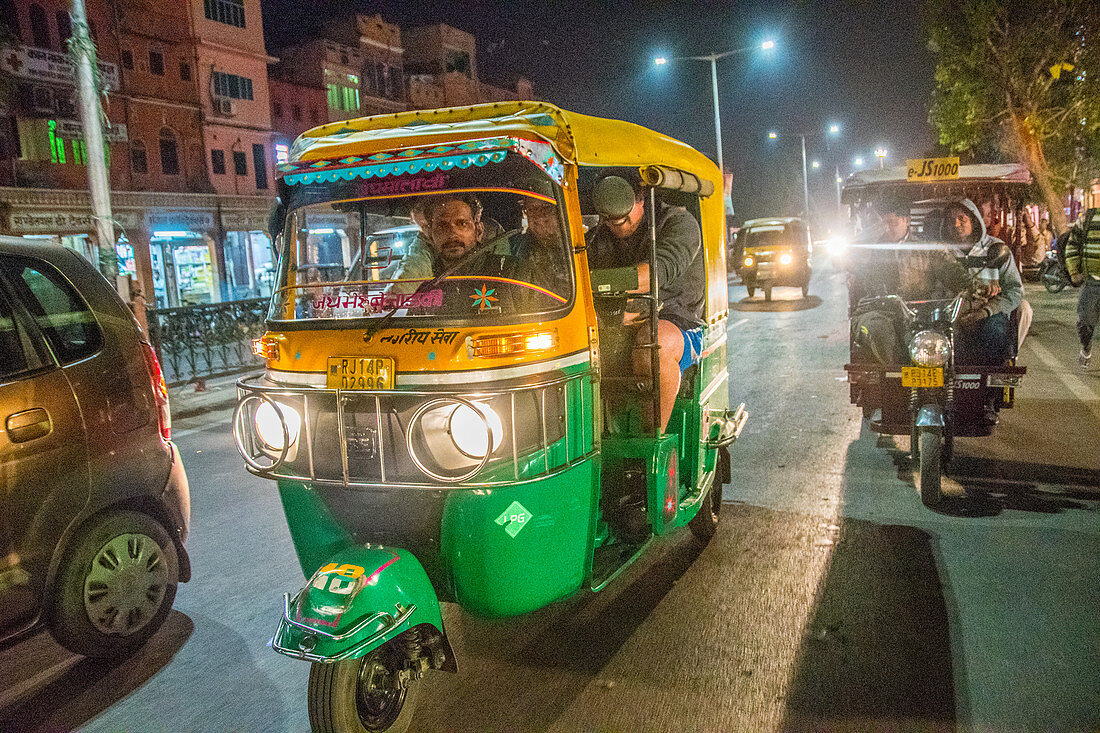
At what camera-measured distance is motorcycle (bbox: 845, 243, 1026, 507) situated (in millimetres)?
5594

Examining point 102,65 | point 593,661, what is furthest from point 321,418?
point 102,65

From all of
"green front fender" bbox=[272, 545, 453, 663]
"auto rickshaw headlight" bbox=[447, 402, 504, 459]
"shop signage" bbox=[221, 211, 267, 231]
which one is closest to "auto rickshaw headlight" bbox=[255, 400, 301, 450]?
"green front fender" bbox=[272, 545, 453, 663]

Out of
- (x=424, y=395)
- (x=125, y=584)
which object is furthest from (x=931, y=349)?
(x=125, y=584)

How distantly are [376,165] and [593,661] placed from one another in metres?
2.41

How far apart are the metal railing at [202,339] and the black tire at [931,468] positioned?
10.1 m

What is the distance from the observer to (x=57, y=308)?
12.8 feet

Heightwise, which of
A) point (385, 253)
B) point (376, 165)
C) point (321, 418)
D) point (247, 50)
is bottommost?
point (321, 418)

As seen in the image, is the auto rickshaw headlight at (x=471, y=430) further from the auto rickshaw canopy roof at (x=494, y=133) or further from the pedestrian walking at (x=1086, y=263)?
the pedestrian walking at (x=1086, y=263)

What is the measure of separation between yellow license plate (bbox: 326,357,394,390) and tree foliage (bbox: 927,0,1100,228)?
20.5m

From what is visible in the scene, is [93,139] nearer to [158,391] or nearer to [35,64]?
[158,391]

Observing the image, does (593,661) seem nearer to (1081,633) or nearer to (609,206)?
(609,206)

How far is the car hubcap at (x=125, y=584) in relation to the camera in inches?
148

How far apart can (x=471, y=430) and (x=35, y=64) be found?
2748 cm

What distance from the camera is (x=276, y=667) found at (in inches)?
146
